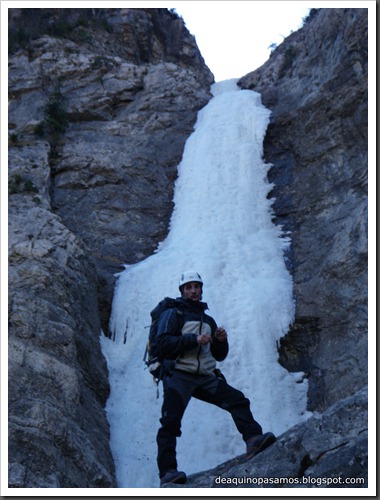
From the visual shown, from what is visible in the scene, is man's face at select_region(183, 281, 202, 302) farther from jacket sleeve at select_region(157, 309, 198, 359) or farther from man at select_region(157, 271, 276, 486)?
jacket sleeve at select_region(157, 309, 198, 359)

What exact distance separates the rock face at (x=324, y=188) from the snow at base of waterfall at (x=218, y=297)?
37 cm

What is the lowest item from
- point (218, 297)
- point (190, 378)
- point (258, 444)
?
point (258, 444)

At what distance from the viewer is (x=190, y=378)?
7.00 m

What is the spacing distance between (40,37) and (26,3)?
14.6 m

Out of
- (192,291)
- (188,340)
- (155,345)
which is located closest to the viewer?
(188,340)

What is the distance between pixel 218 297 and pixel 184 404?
5.93 meters

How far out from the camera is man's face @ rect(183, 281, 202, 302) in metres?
7.45

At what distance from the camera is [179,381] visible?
22.7 feet

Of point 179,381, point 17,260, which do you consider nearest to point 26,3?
point 17,260

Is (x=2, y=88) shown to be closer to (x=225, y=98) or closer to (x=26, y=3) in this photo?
(x=26, y=3)

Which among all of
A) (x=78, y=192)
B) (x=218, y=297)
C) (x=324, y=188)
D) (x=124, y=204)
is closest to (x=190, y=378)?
(x=218, y=297)

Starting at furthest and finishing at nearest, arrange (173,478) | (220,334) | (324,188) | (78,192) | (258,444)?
(78,192), (324,188), (220,334), (258,444), (173,478)

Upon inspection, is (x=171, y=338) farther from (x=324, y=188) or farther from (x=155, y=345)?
(x=324, y=188)

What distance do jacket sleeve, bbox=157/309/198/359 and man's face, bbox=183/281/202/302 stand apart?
0.39 meters
